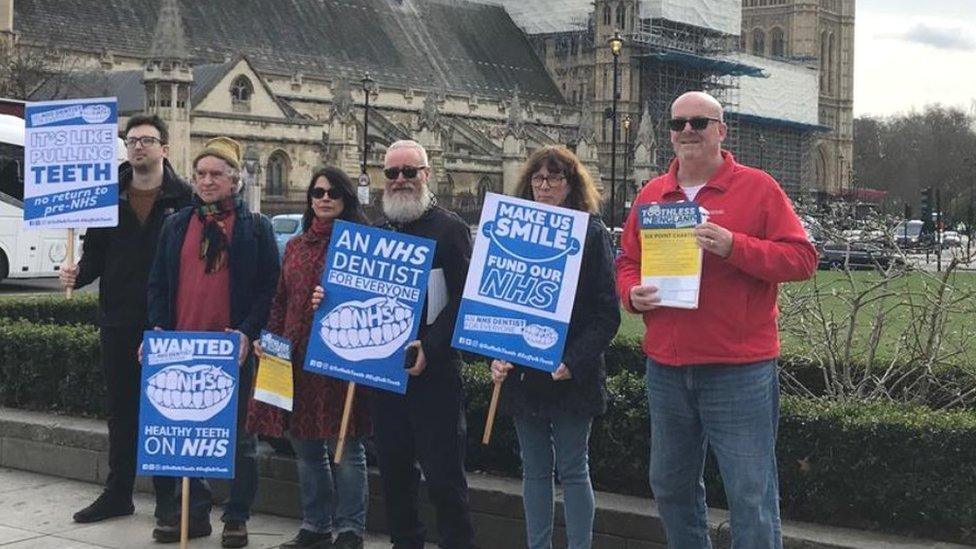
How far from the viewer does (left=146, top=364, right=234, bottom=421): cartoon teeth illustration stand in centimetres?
670


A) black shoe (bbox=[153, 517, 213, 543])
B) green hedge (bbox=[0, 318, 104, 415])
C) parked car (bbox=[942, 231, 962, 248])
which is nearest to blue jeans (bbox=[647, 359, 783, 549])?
black shoe (bbox=[153, 517, 213, 543])

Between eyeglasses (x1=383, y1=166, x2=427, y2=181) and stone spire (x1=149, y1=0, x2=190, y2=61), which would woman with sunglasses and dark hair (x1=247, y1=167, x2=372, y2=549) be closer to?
eyeglasses (x1=383, y1=166, x2=427, y2=181)

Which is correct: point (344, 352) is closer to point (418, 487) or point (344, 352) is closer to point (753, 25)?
point (418, 487)

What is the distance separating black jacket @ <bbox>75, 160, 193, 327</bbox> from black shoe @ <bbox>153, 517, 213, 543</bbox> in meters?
1.16

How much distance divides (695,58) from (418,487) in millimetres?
72592

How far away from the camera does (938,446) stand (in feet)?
19.5

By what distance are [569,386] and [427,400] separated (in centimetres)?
87

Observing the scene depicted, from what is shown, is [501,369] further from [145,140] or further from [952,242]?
[952,242]

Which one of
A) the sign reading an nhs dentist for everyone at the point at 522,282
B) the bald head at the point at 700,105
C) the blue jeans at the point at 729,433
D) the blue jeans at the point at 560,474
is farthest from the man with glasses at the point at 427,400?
the bald head at the point at 700,105

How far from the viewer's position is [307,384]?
6.70m

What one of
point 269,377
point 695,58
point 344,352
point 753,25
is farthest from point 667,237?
point 753,25

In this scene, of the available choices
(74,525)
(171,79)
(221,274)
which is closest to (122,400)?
(74,525)

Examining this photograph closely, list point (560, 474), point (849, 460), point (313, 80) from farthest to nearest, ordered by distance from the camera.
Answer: point (313, 80) < point (849, 460) < point (560, 474)

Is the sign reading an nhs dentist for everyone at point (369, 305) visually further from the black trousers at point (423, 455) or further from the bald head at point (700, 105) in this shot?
the bald head at point (700, 105)
